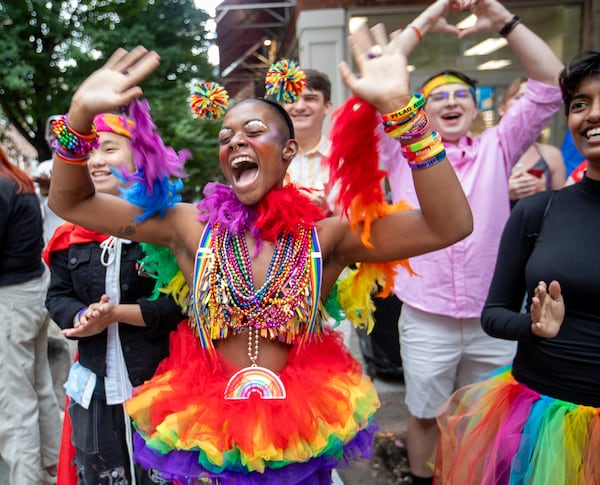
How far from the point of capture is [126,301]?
211 cm

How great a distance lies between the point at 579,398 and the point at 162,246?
1.50 meters

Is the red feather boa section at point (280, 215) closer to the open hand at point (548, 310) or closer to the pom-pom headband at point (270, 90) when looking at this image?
the pom-pom headband at point (270, 90)

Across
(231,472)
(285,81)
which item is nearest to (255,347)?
(231,472)

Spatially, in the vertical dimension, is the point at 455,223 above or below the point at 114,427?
above

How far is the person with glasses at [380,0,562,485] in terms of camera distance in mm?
2506

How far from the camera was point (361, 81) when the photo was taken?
1351 millimetres

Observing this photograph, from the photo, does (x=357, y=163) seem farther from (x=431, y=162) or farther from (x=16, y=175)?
(x=16, y=175)

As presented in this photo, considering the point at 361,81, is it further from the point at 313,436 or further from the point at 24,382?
the point at 24,382

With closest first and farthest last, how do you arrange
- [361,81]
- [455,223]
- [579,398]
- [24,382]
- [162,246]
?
[361,81] < [455,223] < [579,398] < [162,246] < [24,382]

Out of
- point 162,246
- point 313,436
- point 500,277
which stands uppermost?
point 162,246

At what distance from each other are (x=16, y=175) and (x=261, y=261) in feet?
5.91

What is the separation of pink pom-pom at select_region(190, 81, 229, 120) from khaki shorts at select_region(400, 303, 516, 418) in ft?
4.82

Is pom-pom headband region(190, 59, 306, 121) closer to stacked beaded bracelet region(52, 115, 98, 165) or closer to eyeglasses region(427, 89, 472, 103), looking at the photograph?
stacked beaded bracelet region(52, 115, 98, 165)

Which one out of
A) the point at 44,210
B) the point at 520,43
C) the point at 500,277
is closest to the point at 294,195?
the point at 500,277
